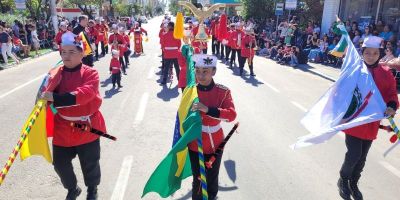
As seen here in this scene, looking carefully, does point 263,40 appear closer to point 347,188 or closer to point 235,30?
point 235,30

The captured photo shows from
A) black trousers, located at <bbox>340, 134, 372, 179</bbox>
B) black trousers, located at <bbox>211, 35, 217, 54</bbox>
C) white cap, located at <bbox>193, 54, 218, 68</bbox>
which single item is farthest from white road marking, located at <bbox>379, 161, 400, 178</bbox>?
black trousers, located at <bbox>211, 35, 217, 54</bbox>

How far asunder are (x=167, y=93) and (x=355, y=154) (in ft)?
22.7

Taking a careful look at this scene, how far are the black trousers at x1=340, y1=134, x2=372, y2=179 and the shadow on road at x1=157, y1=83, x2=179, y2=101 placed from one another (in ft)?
20.0

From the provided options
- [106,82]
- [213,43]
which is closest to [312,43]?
[213,43]

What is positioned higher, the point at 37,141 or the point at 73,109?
the point at 73,109

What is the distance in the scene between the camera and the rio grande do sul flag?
413 centimetres

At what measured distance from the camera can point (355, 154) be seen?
14.7 feet

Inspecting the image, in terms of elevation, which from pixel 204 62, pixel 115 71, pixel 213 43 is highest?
pixel 204 62

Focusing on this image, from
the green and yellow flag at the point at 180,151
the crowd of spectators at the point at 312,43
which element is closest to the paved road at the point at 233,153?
the green and yellow flag at the point at 180,151

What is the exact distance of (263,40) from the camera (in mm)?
23438

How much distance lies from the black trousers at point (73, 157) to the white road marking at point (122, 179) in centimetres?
54

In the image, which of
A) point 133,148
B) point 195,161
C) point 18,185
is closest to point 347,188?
point 195,161

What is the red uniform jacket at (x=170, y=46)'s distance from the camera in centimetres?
1171

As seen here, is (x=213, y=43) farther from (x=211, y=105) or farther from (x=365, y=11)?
(x=211, y=105)
